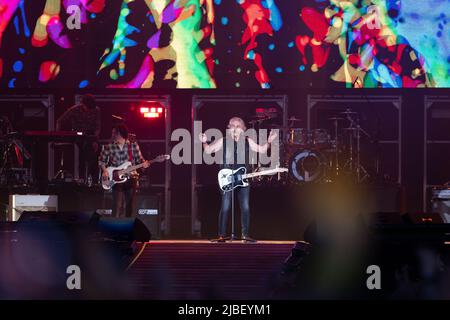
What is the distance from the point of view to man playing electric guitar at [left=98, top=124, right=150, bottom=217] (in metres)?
10.2

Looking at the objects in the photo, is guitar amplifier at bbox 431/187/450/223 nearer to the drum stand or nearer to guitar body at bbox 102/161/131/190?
the drum stand

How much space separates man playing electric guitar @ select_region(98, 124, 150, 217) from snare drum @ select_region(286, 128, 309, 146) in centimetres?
258

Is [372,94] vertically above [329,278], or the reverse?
[372,94]

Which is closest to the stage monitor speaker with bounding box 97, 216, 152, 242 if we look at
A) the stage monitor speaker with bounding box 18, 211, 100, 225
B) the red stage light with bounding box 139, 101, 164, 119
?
the stage monitor speaker with bounding box 18, 211, 100, 225

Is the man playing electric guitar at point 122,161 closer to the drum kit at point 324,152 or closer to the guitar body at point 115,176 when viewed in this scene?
the guitar body at point 115,176

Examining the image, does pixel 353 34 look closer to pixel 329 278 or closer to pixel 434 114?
pixel 434 114

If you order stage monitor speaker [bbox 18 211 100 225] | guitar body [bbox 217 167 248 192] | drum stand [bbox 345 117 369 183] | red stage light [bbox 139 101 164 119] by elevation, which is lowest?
stage monitor speaker [bbox 18 211 100 225]

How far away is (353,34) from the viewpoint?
1223cm

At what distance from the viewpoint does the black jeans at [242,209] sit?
1024 centimetres

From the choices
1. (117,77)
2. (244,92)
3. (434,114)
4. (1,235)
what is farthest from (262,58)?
(1,235)

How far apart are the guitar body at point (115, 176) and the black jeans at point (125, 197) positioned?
2.7 inches

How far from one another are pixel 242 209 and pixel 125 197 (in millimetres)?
1581
